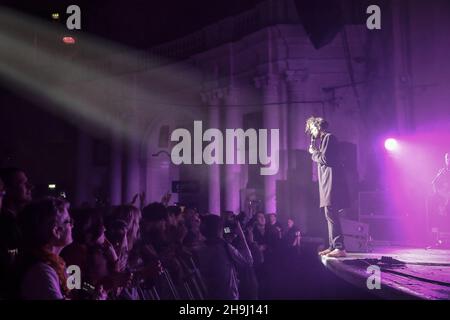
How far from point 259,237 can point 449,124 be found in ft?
15.3

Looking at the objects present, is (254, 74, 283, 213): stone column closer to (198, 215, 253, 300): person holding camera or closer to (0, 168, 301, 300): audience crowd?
(0, 168, 301, 300): audience crowd

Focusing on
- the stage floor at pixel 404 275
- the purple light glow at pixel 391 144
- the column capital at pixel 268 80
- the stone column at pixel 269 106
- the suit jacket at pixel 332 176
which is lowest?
the stage floor at pixel 404 275

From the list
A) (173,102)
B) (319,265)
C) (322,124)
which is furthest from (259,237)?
(173,102)

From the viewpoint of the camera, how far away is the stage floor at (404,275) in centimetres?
332

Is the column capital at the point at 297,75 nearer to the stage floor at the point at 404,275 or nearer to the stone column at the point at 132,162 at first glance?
the stone column at the point at 132,162

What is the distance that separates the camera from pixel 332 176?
204 inches

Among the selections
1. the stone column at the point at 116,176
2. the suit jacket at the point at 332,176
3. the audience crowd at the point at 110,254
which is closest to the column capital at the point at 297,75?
the stone column at the point at 116,176

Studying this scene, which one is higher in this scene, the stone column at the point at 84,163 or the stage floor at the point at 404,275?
the stone column at the point at 84,163

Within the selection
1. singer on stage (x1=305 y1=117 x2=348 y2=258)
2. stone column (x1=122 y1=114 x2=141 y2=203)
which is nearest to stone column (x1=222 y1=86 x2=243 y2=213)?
stone column (x1=122 y1=114 x2=141 y2=203)

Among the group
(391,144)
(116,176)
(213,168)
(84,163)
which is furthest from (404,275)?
(84,163)

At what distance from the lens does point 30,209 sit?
249 centimetres

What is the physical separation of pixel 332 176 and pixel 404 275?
1517 mm

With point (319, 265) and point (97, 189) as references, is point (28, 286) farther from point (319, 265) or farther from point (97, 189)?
point (97, 189)

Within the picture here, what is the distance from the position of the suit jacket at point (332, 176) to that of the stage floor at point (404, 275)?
667 mm
